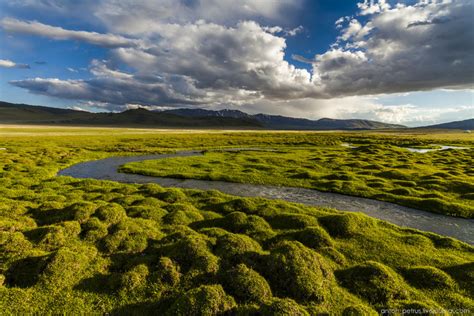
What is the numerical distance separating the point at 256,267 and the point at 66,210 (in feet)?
56.8

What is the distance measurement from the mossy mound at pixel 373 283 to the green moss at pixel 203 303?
6402 millimetres

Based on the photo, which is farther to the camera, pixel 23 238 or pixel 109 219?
pixel 109 219

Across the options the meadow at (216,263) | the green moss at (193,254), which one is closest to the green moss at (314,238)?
the meadow at (216,263)

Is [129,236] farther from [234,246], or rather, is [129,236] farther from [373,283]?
[373,283]

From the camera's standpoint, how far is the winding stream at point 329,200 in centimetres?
2240

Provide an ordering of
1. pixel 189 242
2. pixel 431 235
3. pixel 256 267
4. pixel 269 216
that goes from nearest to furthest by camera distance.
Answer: pixel 256 267 → pixel 189 242 → pixel 431 235 → pixel 269 216

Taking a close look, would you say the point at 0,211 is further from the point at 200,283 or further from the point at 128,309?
the point at 200,283

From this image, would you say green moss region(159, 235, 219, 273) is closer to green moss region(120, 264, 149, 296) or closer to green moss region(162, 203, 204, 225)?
green moss region(120, 264, 149, 296)

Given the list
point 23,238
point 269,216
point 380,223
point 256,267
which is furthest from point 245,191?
point 23,238

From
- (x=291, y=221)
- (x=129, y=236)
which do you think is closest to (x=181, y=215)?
(x=129, y=236)

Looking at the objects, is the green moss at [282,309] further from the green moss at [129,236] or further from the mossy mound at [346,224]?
the mossy mound at [346,224]

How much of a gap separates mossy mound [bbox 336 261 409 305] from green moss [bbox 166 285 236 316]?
640cm

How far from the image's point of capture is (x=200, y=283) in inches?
509

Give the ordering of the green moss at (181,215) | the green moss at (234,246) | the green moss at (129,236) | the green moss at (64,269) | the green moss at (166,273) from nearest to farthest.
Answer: the green moss at (64,269) < the green moss at (166,273) < the green moss at (234,246) < the green moss at (129,236) < the green moss at (181,215)
